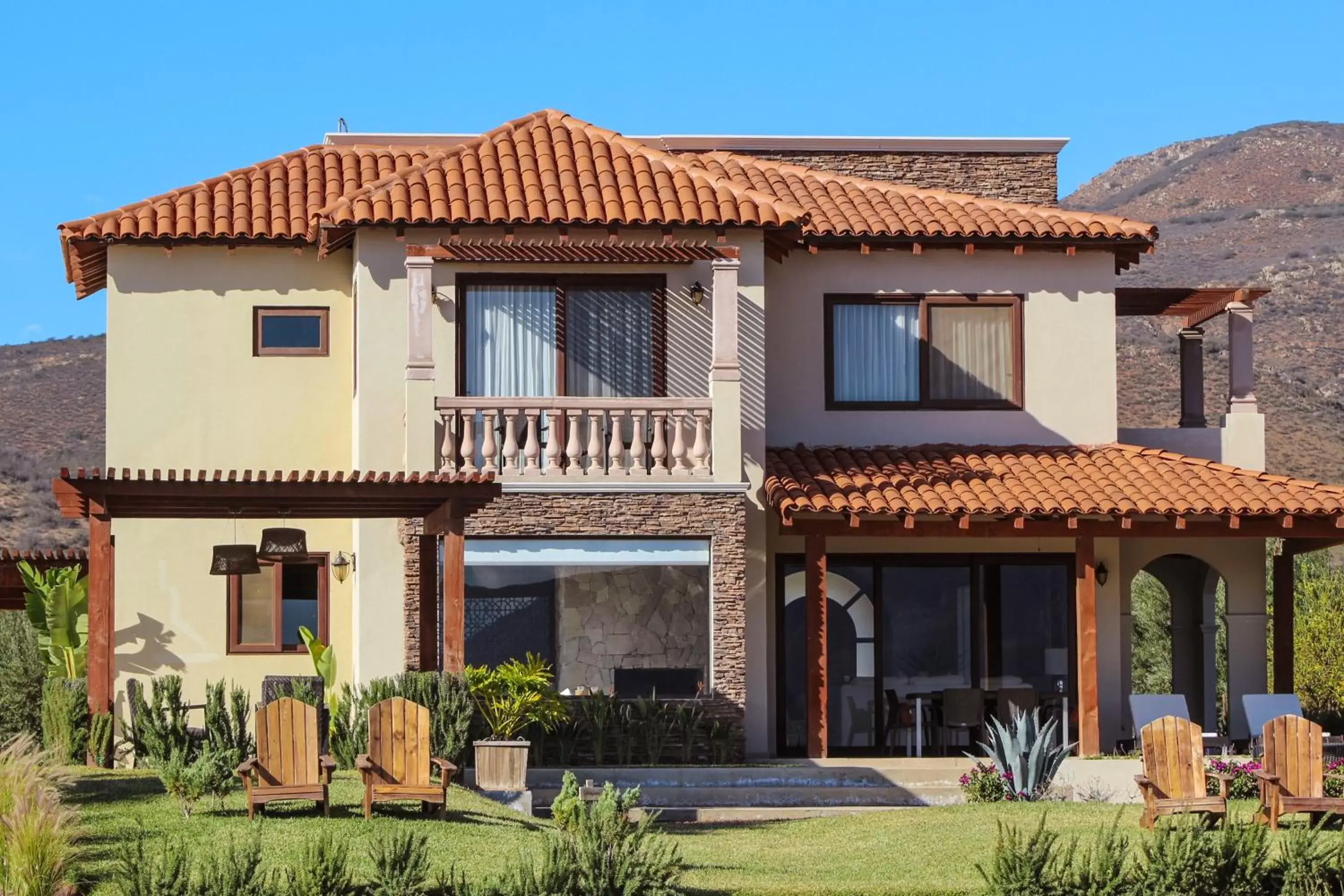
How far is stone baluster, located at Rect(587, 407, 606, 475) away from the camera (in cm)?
2289

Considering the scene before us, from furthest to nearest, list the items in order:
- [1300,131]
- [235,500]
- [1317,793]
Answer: [1300,131] < [235,500] < [1317,793]

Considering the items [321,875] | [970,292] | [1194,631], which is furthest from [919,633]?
[321,875]

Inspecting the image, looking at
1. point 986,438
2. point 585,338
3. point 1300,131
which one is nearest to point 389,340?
point 585,338

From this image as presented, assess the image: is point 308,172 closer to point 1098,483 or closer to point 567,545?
point 567,545

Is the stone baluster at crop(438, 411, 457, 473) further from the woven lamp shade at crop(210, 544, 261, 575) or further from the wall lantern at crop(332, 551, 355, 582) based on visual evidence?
the wall lantern at crop(332, 551, 355, 582)

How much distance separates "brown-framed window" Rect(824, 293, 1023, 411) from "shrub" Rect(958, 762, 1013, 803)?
6.18m

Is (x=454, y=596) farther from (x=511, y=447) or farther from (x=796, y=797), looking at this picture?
(x=796, y=797)

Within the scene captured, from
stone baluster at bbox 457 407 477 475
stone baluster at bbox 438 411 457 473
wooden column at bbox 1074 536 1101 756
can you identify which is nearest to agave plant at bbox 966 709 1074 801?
wooden column at bbox 1074 536 1101 756

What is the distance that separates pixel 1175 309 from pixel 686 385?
7665 mm

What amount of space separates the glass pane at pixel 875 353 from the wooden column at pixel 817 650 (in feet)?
10.7

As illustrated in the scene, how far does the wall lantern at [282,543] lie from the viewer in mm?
21438

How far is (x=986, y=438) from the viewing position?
2595 centimetres

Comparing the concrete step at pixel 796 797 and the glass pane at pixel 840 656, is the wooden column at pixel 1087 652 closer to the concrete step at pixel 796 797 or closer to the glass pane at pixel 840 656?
the concrete step at pixel 796 797

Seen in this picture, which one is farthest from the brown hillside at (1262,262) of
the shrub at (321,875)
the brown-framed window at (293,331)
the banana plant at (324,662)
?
the shrub at (321,875)
